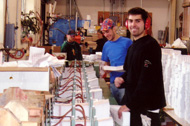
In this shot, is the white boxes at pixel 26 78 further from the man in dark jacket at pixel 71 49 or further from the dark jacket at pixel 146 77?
the man in dark jacket at pixel 71 49

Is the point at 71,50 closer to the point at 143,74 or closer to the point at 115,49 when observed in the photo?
the point at 115,49

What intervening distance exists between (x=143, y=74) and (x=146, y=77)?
35 mm

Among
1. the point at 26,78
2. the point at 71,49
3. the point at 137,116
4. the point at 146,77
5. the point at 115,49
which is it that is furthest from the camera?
the point at 71,49

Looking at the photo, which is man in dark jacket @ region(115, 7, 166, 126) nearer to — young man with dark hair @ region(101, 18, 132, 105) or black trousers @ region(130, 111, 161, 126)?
black trousers @ region(130, 111, 161, 126)

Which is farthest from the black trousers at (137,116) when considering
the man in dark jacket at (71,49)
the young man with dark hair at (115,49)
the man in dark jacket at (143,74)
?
the man in dark jacket at (71,49)

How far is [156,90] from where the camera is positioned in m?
2.41

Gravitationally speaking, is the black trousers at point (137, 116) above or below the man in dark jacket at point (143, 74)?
below

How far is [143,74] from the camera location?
238cm

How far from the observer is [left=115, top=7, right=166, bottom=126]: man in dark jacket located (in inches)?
92.8

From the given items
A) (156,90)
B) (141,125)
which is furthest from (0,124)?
(156,90)

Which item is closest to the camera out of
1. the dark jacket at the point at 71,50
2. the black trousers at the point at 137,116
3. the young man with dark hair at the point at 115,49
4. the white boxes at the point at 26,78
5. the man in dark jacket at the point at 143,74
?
the white boxes at the point at 26,78

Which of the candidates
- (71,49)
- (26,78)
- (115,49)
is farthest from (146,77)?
(71,49)

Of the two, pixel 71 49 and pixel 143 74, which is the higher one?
pixel 71 49

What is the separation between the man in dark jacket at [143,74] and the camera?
7.73 ft
